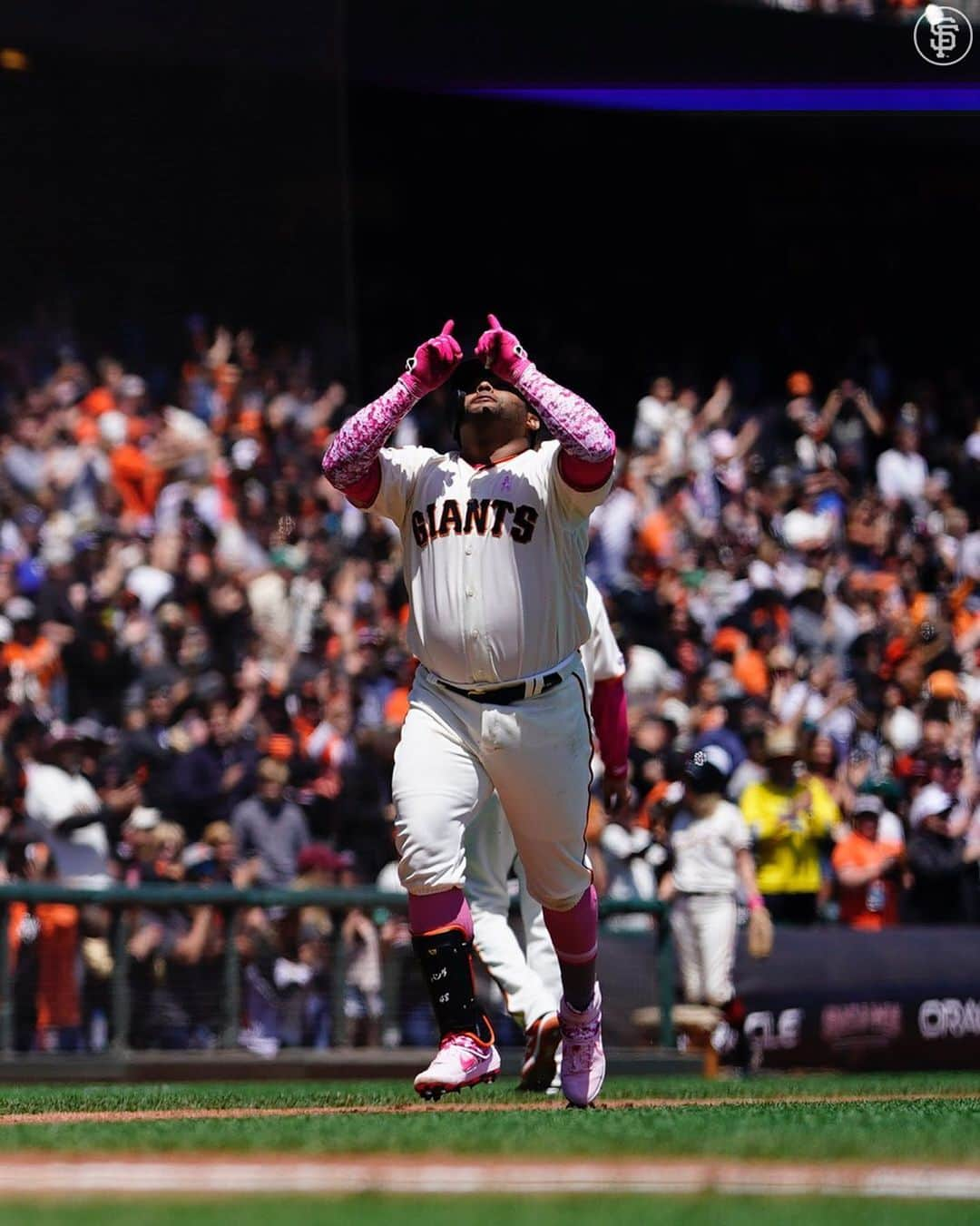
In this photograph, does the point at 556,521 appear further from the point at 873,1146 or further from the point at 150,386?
the point at 150,386

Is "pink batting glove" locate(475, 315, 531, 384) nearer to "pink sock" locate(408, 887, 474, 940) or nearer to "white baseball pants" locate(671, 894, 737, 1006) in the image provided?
"pink sock" locate(408, 887, 474, 940)

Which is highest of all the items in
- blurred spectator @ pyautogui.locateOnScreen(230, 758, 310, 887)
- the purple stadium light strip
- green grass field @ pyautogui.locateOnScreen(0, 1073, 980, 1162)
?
the purple stadium light strip

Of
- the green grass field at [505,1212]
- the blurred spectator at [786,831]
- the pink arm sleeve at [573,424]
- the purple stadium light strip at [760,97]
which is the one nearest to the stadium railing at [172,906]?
the blurred spectator at [786,831]

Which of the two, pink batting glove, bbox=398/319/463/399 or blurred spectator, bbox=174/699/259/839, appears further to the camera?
blurred spectator, bbox=174/699/259/839

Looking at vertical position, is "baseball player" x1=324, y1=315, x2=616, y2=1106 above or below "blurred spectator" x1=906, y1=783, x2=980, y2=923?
above

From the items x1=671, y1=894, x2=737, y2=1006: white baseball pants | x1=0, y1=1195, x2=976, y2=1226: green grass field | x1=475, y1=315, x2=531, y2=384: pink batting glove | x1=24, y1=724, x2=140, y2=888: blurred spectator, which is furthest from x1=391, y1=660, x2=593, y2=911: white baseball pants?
→ x1=671, y1=894, x2=737, y2=1006: white baseball pants

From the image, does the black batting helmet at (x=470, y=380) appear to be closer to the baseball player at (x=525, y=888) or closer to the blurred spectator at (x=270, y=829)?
the baseball player at (x=525, y=888)

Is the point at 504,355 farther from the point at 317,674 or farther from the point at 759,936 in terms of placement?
the point at 317,674
